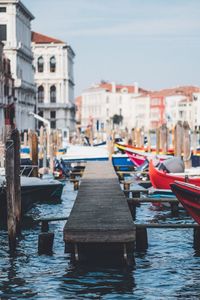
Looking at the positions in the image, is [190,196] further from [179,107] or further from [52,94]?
[179,107]

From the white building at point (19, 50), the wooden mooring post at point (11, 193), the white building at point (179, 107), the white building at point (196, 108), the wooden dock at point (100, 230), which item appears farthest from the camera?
the white building at point (179, 107)

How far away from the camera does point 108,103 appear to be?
551ft

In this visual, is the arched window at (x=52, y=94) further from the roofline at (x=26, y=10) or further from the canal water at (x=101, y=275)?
the canal water at (x=101, y=275)

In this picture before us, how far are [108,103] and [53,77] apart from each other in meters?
59.7

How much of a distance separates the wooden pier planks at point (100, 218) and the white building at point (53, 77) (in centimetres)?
8719

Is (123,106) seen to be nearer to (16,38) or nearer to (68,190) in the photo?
(16,38)

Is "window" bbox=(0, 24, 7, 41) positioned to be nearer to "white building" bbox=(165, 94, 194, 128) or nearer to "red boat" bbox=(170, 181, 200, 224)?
"red boat" bbox=(170, 181, 200, 224)

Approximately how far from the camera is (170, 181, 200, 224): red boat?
50.1ft

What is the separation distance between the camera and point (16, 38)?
253 ft

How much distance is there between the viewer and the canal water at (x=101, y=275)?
13.1m

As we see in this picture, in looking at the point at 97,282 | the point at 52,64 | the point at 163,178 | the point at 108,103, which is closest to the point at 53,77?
the point at 52,64

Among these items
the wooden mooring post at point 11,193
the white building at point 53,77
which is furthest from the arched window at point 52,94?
the wooden mooring post at point 11,193

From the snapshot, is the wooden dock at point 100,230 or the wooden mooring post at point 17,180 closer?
the wooden dock at point 100,230

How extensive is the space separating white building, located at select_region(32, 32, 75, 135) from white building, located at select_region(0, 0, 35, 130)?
73.5ft
